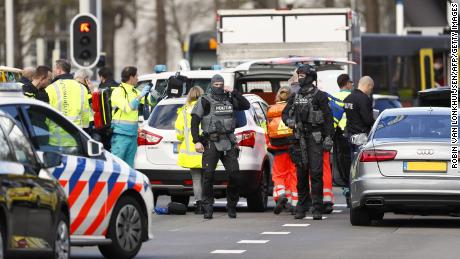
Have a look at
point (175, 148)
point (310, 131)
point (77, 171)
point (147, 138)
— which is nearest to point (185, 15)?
point (147, 138)

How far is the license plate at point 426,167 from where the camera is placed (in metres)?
17.2

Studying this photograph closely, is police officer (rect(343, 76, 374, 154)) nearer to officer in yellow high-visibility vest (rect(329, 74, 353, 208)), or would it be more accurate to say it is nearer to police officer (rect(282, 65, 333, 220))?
officer in yellow high-visibility vest (rect(329, 74, 353, 208))

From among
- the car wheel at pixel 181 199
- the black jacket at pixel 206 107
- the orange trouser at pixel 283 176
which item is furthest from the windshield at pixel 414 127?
the car wheel at pixel 181 199

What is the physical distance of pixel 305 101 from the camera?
19094 mm

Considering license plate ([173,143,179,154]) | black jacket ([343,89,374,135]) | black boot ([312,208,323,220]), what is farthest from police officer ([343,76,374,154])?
license plate ([173,143,179,154])

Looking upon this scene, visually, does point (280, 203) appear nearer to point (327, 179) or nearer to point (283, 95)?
point (327, 179)

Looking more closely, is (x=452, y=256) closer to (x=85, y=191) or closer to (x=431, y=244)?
(x=431, y=244)

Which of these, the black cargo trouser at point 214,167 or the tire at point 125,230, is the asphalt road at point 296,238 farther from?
the tire at point 125,230

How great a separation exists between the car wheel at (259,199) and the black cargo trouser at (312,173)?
1.30 metres

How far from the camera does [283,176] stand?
2012 centimetres

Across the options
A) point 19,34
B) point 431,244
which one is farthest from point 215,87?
point 19,34

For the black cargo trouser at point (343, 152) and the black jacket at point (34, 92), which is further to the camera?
the black cargo trouser at point (343, 152)

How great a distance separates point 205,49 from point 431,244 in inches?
1330

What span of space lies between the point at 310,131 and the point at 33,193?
7.88 m
